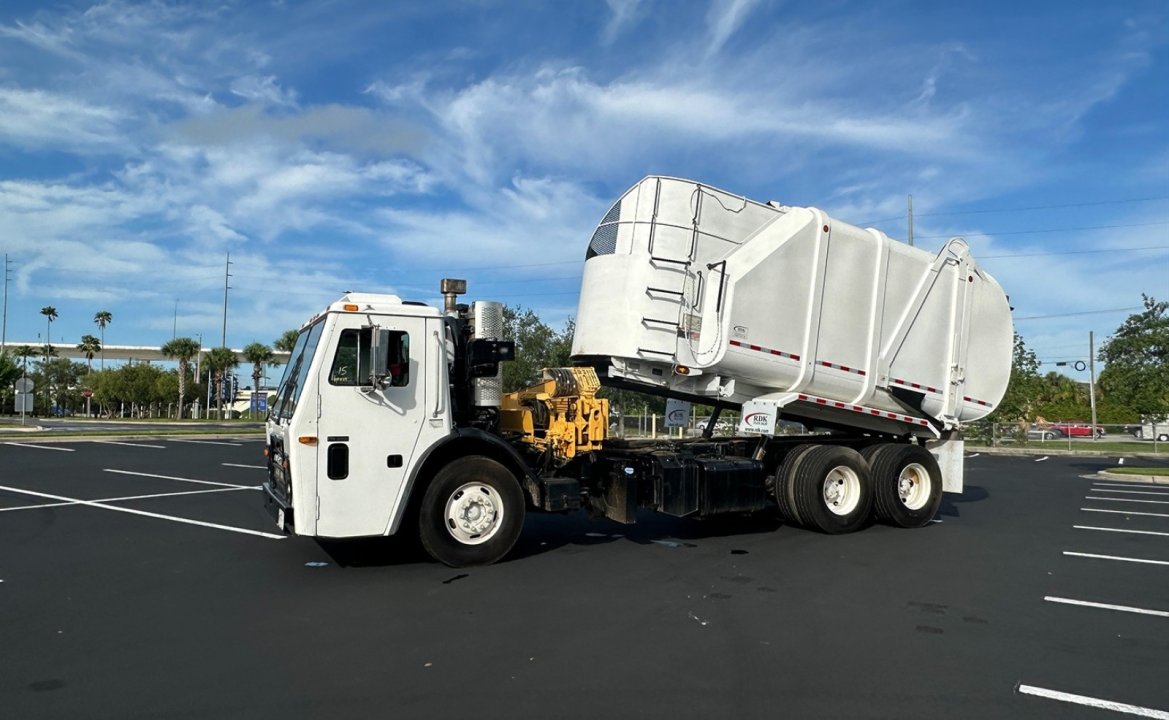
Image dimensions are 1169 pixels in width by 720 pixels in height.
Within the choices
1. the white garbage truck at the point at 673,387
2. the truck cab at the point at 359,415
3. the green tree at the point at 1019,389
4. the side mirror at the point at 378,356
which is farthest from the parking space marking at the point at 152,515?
the green tree at the point at 1019,389

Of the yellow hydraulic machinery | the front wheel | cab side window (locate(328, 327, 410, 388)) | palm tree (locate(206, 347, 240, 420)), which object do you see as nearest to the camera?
cab side window (locate(328, 327, 410, 388))

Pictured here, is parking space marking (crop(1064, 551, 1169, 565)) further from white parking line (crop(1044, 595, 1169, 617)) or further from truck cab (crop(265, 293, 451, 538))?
truck cab (crop(265, 293, 451, 538))

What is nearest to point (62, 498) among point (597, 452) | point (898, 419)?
point (597, 452)

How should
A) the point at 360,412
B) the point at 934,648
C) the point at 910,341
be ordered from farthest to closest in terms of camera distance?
the point at 910,341
the point at 360,412
the point at 934,648

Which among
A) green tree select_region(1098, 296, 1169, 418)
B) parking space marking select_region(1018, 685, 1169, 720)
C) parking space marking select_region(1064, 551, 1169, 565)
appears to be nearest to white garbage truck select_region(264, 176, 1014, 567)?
parking space marking select_region(1064, 551, 1169, 565)

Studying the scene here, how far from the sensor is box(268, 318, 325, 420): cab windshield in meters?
7.50

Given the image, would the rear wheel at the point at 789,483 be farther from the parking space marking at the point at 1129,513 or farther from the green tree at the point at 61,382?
the green tree at the point at 61,382

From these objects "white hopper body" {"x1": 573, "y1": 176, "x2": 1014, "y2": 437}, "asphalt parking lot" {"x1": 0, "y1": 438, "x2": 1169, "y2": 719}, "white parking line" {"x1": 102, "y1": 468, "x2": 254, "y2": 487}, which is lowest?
"white parking line" {"x1": 102, "y1": 468, "x2": 254, "y2": 487}

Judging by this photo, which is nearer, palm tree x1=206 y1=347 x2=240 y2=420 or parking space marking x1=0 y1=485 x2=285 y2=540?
parking space marking x1=0 y1=485 x2=285 y2=540

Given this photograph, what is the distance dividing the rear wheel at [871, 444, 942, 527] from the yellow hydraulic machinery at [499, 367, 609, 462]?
3926 mm

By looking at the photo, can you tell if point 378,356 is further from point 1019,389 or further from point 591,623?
point 1019,389

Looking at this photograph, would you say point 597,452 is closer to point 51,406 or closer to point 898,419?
point 898,419

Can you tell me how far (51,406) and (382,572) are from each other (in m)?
111

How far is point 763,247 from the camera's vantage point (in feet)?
31.9
